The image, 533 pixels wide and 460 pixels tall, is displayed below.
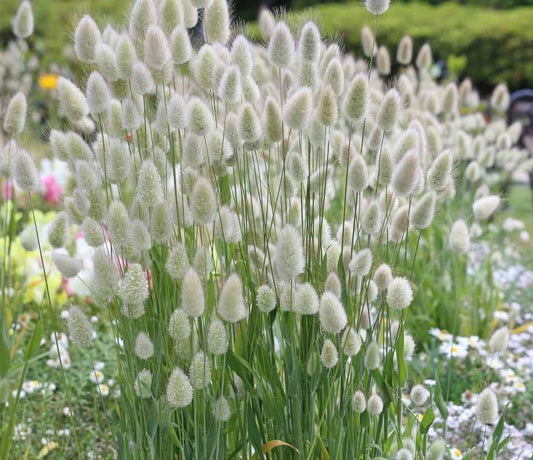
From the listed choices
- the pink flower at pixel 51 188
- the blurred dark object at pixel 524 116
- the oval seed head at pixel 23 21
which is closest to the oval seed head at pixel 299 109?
the oval seed head at pixel 23 21

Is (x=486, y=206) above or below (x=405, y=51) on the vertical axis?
below

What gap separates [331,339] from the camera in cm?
159

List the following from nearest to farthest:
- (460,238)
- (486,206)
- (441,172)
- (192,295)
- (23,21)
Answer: (192,295) < (441,172) < (460,238) < (486,206) < (23,21)

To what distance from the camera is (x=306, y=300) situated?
144 cm

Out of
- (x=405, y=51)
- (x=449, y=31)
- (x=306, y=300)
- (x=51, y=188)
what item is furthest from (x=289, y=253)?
(x=449, y=31)

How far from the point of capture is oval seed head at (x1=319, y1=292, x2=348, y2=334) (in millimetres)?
1394

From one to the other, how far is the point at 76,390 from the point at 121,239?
136 centimetres

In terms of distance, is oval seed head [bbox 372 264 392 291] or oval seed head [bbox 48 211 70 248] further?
oval seed head [bbox 48 211 70 248]

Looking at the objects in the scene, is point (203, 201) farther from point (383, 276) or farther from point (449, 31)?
point (449, 31)

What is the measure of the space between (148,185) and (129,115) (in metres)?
0.16

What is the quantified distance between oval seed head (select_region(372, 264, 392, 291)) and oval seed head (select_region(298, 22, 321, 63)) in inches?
17.9

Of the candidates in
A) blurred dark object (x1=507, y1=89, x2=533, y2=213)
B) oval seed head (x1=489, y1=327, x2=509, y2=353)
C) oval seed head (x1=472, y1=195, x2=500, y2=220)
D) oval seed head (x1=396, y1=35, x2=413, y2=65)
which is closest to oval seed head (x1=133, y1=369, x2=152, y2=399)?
oval seed head (x1=489, y1=327, x2=509, y2=353)

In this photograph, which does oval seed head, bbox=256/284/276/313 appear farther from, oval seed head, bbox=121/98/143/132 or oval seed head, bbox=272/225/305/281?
oval seed head, bbox=121/98/143/132

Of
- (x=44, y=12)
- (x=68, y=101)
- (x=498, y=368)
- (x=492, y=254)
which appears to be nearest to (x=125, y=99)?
(x=68, y=101)
